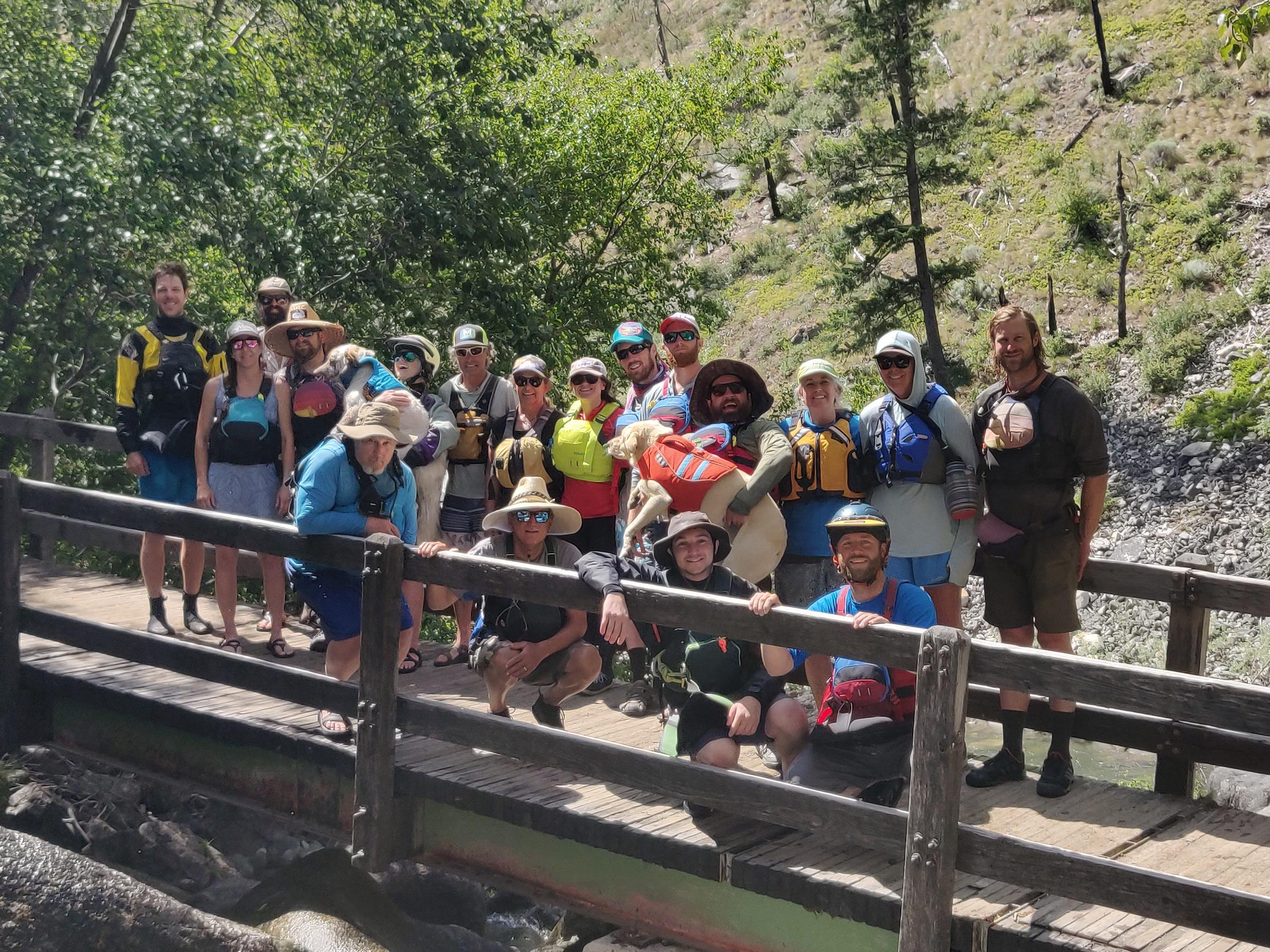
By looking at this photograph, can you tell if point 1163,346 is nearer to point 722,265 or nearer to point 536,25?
point 536,25

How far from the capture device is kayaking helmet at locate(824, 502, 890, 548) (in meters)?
4.73

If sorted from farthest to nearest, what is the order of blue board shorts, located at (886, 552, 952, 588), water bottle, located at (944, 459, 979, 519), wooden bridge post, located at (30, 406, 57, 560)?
wooden bridge post, located at (30, 406, 57, 560) < blue board shorts, located at (886, 552, 952, 588) < water bottle, located at (944, 459, 979, 519)

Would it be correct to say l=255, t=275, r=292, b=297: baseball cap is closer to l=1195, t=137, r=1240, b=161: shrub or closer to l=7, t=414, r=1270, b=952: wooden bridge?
l=7, t=414, r=1270, b=952: wooden bridge

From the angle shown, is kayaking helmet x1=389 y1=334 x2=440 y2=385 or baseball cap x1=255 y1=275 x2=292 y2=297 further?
baseball cap x1=255 y1=275 x2=292 y2=297

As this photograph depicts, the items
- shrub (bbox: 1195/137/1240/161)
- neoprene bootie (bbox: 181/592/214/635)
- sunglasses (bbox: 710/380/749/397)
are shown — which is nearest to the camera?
sunglasses (bbox: 710/380/749/397)

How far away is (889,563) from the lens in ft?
18.7

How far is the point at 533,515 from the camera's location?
5.80m

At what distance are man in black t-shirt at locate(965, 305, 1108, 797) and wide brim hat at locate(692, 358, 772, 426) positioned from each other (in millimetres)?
1164

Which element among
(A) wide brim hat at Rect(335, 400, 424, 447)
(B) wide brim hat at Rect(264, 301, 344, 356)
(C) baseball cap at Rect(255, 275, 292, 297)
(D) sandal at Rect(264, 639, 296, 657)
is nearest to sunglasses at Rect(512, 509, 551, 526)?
(A) wide brim hat at Rect(335, 400, 424, 447)

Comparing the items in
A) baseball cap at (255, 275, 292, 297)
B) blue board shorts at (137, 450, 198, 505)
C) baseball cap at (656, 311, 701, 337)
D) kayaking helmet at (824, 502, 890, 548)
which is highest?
baseball cap at (255, 275, 292, 297)

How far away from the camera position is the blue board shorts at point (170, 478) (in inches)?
289

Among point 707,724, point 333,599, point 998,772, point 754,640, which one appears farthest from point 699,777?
point 333,599

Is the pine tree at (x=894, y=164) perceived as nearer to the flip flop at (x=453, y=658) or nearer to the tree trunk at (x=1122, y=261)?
A: the tree trunk at (x=1122, y=261)

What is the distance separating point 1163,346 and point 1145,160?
8.17 metres
